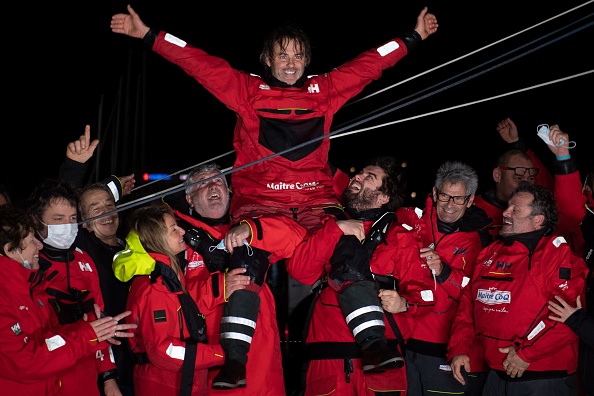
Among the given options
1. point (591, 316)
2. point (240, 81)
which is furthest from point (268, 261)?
point (591, 316)

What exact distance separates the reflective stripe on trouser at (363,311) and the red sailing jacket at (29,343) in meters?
1.27

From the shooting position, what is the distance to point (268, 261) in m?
4.11

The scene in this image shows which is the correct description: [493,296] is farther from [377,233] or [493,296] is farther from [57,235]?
[57,235]

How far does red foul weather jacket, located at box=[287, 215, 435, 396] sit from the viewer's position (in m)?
4.07

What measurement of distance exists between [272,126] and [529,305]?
1.71m

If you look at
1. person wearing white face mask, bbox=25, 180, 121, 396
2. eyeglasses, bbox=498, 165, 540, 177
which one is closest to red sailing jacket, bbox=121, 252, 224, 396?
person wearing white face mask, bbox=25, 180, 121, 396

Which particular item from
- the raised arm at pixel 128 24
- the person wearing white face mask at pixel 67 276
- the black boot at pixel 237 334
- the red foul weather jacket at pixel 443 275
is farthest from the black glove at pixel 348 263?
the raised arm at pixel 128 24

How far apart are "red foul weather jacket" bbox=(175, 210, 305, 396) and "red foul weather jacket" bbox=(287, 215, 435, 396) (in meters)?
0.13

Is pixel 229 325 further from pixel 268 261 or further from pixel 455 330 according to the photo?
pixel 455 330

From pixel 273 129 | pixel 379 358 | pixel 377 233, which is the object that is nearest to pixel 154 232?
pixel 273 129

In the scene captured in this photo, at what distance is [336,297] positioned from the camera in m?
4.32

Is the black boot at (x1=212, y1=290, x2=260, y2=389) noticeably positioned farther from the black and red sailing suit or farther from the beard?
the beard

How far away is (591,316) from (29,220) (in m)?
3.19

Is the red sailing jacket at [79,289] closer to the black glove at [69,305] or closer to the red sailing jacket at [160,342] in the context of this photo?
the black glove at [69,305]
